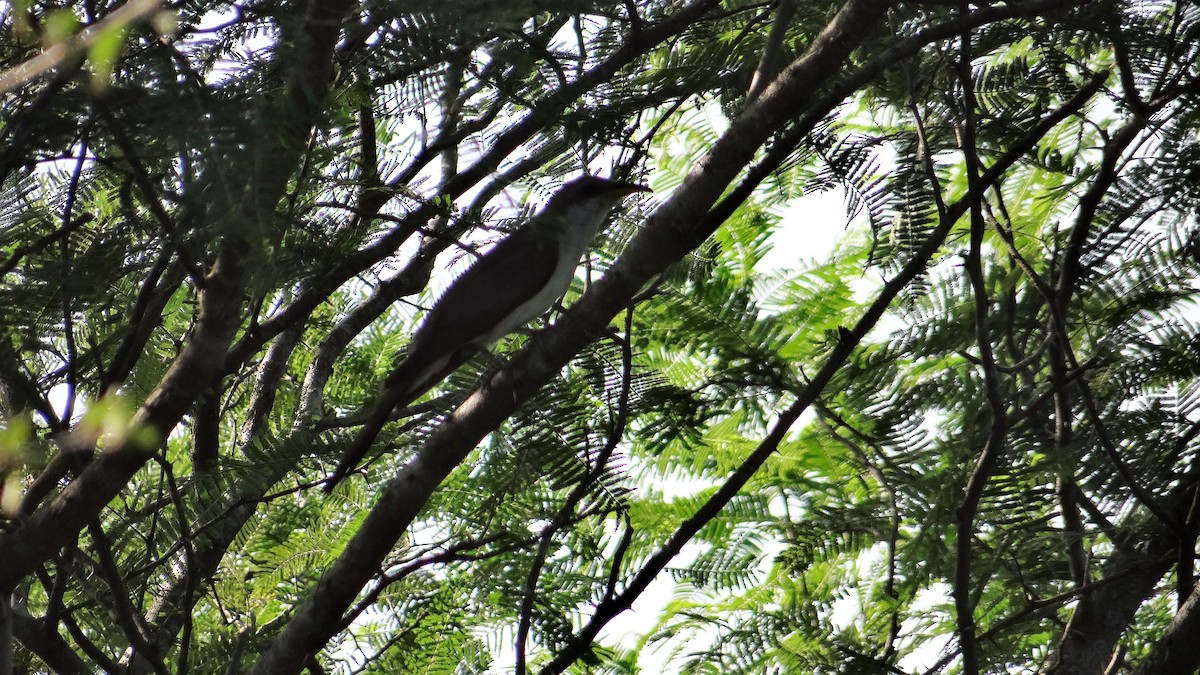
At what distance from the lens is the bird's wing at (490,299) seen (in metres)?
4.97

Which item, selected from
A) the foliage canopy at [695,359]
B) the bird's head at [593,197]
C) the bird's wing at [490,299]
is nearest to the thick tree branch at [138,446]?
the foliage canopy at [695,359]

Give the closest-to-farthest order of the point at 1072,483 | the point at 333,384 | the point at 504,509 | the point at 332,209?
1. the point at 1072,483
2. the point at 332,209
3. the point at 504,509
4. the point at 333,384

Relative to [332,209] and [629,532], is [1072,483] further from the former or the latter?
[332,209]

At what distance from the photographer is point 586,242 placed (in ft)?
15.5

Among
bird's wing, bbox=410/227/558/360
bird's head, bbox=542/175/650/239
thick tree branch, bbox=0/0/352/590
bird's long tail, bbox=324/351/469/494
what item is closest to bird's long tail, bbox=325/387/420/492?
bird's long tail, bbox=324/351/469/494

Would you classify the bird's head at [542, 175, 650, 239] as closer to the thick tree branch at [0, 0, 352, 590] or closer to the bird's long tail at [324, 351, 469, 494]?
the bird's long tail at [324, 351, 469, 494]

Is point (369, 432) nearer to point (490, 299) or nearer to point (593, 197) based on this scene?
point (490, 299)

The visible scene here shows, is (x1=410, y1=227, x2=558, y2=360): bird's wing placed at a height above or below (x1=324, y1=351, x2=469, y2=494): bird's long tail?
above

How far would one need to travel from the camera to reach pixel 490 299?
508 centimetres

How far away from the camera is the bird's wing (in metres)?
4.97

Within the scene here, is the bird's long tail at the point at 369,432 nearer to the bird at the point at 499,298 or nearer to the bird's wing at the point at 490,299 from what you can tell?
the bird at the point at 499,298

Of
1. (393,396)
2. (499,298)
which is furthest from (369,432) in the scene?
(499,298)

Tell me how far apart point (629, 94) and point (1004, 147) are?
5.73 feet

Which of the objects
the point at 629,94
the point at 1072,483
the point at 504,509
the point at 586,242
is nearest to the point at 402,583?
the point at 504,509
